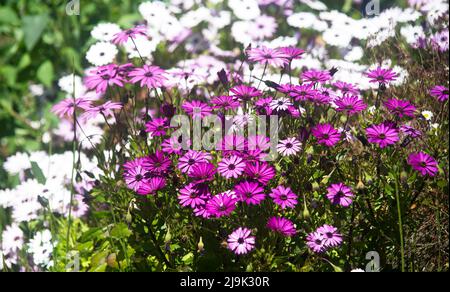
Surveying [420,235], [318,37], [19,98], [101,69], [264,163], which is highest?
[318,37]

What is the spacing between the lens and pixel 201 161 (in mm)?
2145

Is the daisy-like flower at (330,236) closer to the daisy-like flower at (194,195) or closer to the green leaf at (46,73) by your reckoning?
the daisy-like flower at (194,195)

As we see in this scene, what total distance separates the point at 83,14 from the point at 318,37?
1.63 m

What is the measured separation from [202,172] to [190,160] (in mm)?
71

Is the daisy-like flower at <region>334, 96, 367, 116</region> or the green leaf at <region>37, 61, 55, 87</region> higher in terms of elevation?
the green leaf at <region>37, 61, 55, 87</region>

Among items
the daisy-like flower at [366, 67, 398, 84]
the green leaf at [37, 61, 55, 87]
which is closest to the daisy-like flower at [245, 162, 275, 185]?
the daisy-like flower at [366, 67, 398, 84]

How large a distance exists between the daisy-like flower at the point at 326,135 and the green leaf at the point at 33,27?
248cm

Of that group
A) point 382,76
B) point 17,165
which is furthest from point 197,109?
point 17,165

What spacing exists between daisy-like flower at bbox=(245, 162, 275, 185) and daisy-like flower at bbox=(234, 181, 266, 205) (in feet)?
0.09

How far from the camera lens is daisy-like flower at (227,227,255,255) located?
2.01 metres

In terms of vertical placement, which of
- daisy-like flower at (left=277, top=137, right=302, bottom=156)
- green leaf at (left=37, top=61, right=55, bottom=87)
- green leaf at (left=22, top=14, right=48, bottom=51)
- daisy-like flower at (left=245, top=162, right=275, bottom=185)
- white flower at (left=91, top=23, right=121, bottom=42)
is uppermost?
green leaf at (left=22, top=14, right=48, bottom=51)

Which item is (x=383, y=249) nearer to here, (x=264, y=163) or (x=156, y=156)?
(x=264, y=163)

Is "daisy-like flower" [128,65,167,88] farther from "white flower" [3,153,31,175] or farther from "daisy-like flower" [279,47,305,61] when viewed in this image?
"white flower" [3,153,31,175]
